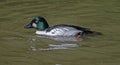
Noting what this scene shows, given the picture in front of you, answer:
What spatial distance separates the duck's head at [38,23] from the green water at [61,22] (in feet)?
0.74

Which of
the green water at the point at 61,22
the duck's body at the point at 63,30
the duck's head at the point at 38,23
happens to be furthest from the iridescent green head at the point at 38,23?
the duck's body at the point at 63,30

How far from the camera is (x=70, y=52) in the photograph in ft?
41.7

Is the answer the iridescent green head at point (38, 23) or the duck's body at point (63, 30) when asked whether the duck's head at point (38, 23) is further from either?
the duck's body at point (63, 30)

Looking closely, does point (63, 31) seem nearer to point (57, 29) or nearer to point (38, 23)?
point (57, 29)

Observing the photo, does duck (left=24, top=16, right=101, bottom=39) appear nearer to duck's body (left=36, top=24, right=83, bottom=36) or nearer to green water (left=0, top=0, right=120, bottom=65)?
duck's body (left=36, top=24, right=83, bottom=36)

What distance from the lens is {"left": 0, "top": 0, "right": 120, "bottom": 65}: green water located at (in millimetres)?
12078

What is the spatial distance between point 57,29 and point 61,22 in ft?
5.40

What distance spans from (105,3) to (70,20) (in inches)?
109

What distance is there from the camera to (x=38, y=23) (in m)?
15.5

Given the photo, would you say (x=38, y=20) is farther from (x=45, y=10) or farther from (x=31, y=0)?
(x=31, y=0)

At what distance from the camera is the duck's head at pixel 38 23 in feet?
50.9

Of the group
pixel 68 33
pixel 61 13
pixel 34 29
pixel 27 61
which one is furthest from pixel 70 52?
pixel 61 13

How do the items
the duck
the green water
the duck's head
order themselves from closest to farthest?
the green water
the duck
the duck's head

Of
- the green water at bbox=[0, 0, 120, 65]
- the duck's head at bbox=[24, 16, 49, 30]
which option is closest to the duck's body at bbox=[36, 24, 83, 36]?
the duck's head at bbox=[24, 16, 49, 30]
